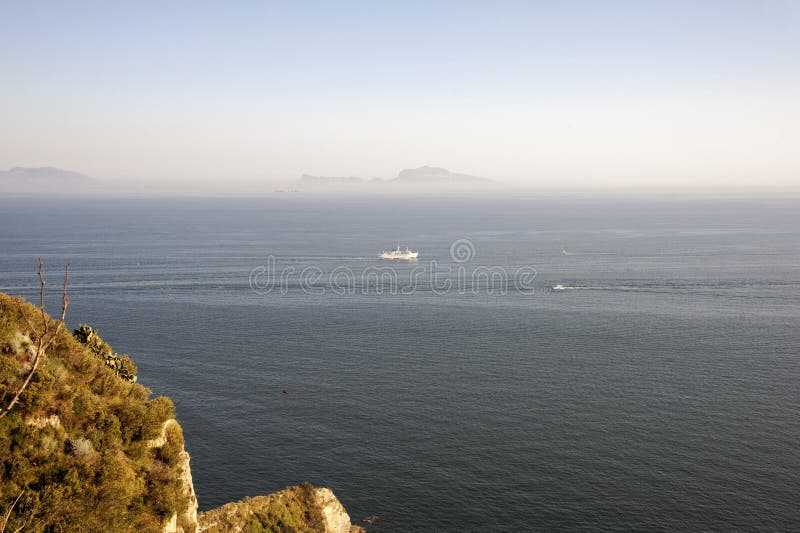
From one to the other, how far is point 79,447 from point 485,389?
56.1 meters

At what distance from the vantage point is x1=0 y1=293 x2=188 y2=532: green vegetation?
2367cm

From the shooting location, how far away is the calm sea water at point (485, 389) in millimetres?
52125

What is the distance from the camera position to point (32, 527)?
22.7m

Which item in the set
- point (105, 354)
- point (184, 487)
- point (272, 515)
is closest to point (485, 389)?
point (272, 515)

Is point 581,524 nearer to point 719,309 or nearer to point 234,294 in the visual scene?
point 719,309

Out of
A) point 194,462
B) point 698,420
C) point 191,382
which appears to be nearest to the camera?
point 194,462

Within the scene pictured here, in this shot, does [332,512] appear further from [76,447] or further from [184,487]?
[76,447]

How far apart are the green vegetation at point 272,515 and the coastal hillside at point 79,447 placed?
30.7 ft

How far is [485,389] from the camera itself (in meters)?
75.1

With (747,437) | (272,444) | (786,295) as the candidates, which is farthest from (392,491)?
(786,295)

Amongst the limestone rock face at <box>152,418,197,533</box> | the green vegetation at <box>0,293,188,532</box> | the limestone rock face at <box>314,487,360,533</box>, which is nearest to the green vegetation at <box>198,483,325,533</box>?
the limestone rock face at <box>314,487,360,533</box>

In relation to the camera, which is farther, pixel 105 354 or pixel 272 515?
pixel 272 515

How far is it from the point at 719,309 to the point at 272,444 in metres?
92.2

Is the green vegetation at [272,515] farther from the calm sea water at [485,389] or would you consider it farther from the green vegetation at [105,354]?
the green vegetation at [105,354]
